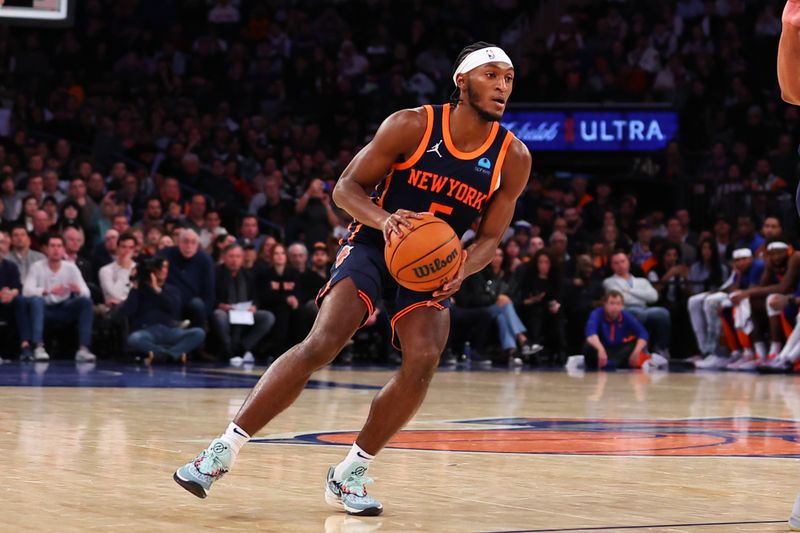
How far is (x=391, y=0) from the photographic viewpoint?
23.1 meters

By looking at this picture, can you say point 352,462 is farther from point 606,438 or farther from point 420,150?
point 606,438

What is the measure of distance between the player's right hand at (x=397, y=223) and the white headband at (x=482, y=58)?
0.70 meters

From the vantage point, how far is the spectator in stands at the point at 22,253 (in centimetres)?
1417

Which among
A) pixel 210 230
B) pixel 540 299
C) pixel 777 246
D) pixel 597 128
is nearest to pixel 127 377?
pixel 210 230

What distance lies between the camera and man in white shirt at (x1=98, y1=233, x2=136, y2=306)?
47.2 feet

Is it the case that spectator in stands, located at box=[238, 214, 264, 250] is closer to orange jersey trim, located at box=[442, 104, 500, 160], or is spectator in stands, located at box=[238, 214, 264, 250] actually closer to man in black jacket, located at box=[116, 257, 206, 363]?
man in black jacket, located at box=[116, 257, 206, 363]

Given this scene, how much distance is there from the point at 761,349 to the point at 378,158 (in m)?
11.3

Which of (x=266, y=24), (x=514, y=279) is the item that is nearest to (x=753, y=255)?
(x=514, y=279)

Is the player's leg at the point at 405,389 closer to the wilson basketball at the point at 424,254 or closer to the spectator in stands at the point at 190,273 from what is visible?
the wilson basketball at the point at 424,254

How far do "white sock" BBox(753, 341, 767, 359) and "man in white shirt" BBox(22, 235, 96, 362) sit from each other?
7.40m

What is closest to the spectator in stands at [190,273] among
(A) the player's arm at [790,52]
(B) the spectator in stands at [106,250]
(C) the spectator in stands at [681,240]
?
(B) the spectator in stands at [106,250]

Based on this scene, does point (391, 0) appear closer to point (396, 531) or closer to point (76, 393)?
point (76, 393)

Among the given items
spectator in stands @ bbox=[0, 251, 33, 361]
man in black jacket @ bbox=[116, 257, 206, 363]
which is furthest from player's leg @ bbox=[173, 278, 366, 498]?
spectator in stands @ bbox=[0, 251, 33, 361]

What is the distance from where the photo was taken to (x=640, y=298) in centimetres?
1598
